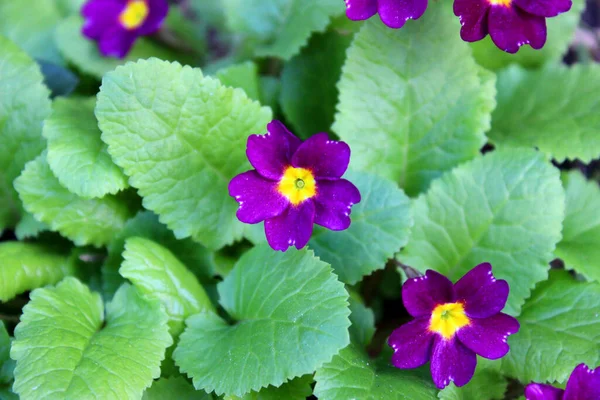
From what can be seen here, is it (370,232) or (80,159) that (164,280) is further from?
(370,232)

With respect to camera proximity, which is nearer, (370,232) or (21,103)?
(370,232)

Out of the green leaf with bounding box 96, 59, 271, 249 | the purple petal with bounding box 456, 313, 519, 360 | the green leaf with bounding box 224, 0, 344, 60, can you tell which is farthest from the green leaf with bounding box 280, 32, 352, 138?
the purple petal with bounding box 456, 313, 519, 360

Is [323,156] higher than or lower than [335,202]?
higher

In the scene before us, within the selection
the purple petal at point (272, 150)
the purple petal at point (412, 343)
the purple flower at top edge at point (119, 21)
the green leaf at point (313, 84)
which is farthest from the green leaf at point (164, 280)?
the purple flower at top edge at point (119, 21)

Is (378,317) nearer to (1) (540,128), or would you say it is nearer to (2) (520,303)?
(2) (520,303)

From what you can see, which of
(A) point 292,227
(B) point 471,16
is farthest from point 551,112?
(A) point 292,227

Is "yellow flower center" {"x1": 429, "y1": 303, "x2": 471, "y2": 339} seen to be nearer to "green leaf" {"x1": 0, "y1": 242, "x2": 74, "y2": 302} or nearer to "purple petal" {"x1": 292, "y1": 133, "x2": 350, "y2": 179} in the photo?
"purple petal" {"x1": 292, "y1": 133, "x2": 350, "y2": 179}

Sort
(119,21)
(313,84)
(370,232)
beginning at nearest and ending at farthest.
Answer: (370,232) → (313,84) → (119,21)

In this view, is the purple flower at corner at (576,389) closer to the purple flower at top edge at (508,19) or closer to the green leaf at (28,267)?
the purple flower at top edge at (508,19)
